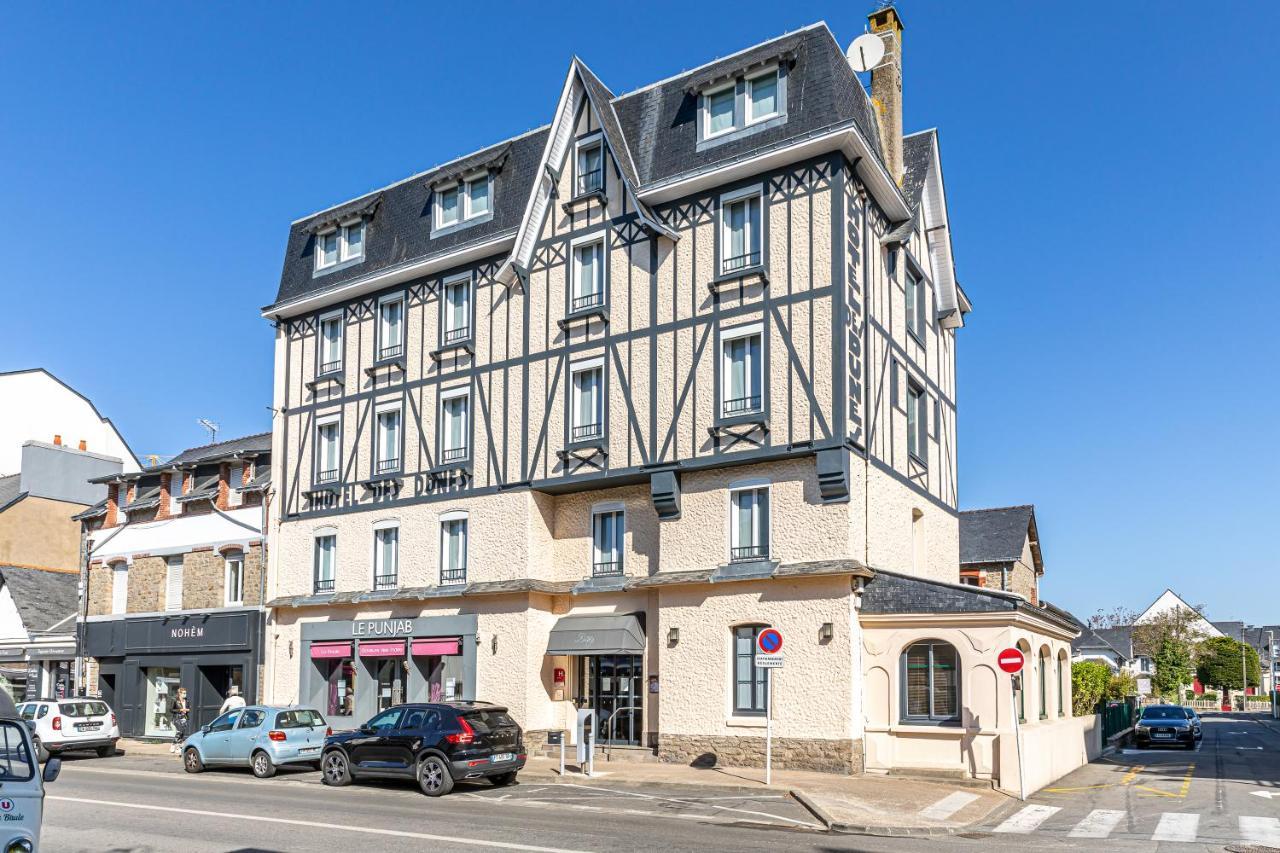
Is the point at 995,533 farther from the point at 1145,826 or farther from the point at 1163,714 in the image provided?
the point at 1145,826

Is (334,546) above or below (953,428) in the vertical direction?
below

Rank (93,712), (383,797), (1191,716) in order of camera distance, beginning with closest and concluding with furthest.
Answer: (383,797) < (93,712) < (1191,716)

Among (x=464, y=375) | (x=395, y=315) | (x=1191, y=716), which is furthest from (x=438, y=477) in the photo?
(x=1191, y=716)

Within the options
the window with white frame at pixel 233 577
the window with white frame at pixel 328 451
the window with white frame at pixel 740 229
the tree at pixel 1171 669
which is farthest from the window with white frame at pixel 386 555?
the tree at pixel 1171 669

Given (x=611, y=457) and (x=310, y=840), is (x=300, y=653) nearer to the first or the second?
(x=611, y=457)

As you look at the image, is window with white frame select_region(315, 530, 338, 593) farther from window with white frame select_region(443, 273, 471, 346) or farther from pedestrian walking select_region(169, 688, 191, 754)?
window with white frame select_region(443, 273, 471, 346)

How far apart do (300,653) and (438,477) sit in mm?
6547

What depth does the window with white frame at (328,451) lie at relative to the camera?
32.1 m

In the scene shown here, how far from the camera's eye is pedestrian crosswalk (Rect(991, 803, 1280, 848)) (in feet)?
50.2

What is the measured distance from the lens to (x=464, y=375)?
96.5 feet

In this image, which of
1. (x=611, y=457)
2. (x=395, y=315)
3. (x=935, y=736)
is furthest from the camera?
(x=395, y=315)

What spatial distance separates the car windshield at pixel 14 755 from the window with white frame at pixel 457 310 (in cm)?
2057

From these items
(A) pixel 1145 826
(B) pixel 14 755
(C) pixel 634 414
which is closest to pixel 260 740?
(C) pixel 634 414

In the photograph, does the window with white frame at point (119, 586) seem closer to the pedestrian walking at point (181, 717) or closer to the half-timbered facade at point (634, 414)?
the pedestrian walking at point (181, 717)
